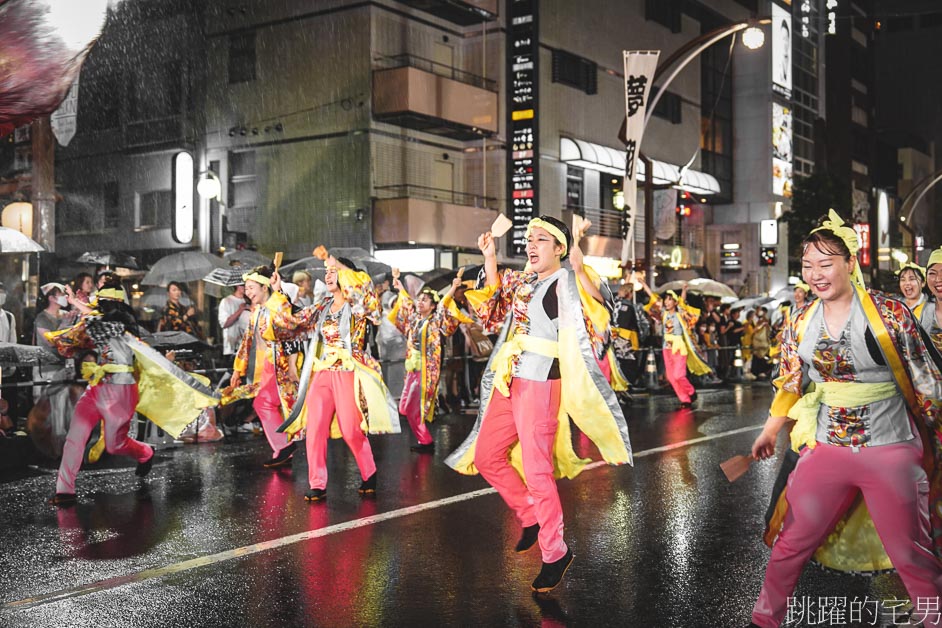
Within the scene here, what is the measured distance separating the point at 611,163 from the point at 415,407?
2123cm

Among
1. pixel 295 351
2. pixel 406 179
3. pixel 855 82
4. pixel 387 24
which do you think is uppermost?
pixel 855 82

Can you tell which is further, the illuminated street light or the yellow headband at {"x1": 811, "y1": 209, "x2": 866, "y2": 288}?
the illuminated street light

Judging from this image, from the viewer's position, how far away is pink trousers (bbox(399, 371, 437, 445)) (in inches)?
459

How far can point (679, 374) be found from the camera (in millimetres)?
16422

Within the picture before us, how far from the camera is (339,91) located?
25656 millimetres

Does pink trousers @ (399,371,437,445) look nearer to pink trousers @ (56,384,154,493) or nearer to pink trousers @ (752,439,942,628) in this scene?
pink trousers @ (56,384,154,493)

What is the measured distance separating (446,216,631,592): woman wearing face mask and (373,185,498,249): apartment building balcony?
18.9 meters

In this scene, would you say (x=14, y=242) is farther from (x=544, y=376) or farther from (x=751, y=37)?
(x=751, y=37)

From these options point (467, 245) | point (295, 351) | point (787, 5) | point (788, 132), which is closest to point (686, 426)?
point (295, 351)

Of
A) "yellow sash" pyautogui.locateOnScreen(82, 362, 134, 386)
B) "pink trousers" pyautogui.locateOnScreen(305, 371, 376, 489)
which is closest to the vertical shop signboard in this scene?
"pink trousers" pyautogui.locateOnScreen(305, 371, 376, 489)

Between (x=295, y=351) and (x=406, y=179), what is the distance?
53.1 ft

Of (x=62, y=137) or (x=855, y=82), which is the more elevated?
(x=855, y=82)

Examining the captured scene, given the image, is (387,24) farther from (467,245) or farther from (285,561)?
(285,561)

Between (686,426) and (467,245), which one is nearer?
(686,426)
